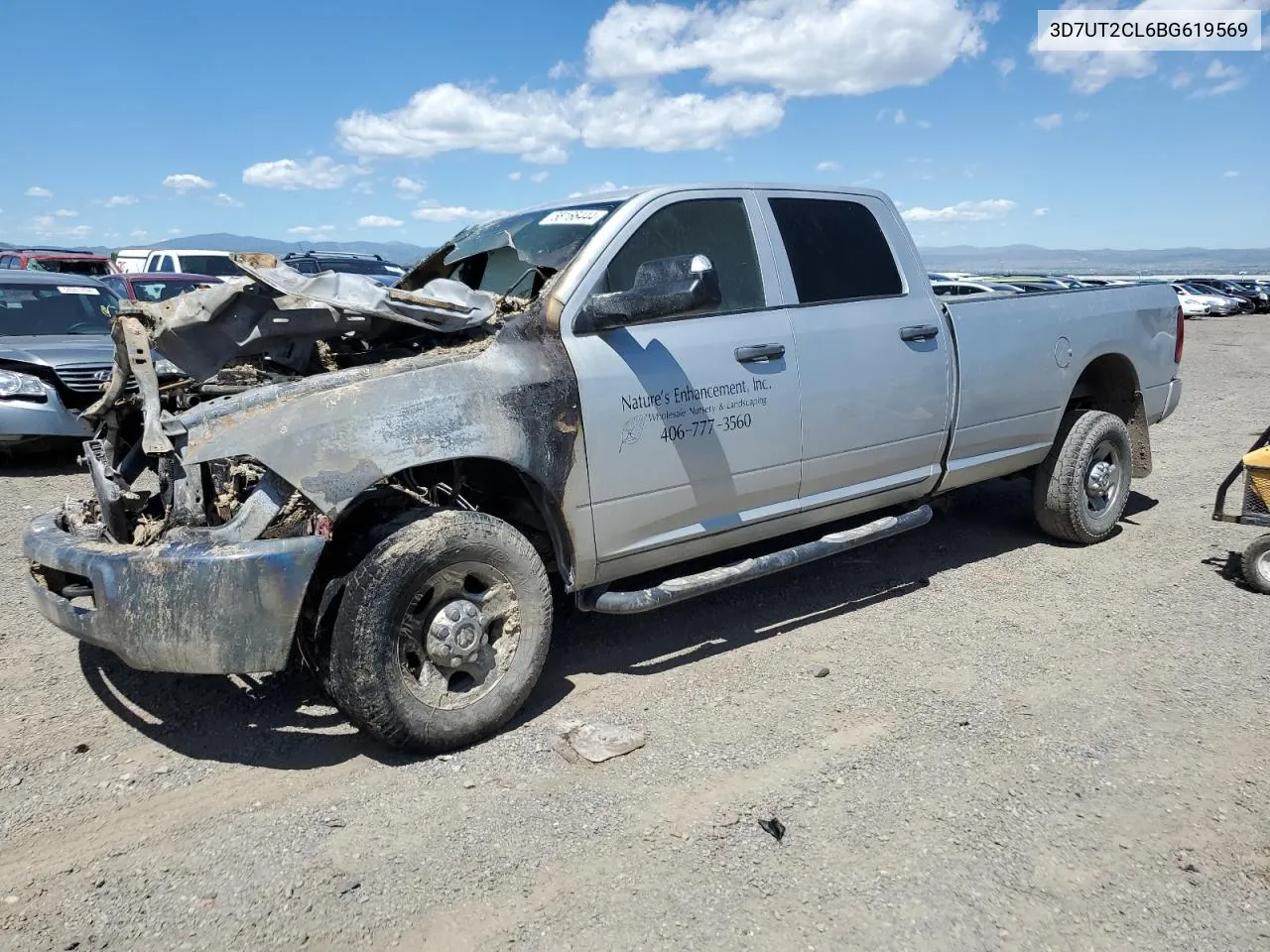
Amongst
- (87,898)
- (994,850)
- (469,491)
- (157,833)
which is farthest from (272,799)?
(994,850)

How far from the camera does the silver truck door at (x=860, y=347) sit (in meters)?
4.23

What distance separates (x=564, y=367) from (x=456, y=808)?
5.23 feet

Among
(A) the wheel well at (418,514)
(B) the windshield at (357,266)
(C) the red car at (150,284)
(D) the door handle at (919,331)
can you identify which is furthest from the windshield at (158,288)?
(D) the door handle at (919,331)

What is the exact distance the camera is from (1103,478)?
581 centimetres

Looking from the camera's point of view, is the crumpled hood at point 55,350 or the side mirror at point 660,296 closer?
the side mirror at point 660,296

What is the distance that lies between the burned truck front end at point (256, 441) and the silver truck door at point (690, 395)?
0.83 feet

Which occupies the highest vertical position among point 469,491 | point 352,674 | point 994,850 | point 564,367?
point 564,367

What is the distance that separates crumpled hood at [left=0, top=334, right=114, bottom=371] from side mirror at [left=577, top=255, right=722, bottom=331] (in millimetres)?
5789

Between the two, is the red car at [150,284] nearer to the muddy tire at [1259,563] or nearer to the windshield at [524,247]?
the windshield at [524,247]

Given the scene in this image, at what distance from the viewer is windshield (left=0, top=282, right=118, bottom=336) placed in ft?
27.9

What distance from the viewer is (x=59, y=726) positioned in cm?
354

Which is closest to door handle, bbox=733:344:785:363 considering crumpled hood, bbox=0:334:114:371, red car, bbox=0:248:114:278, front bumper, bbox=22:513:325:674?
front bumper, bbox=22:513:325:674

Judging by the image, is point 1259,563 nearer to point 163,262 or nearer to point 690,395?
point 690,395

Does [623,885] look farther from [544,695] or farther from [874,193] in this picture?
[874,193]
